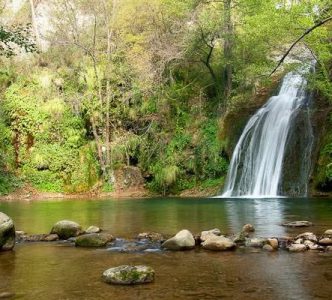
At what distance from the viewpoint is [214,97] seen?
94.9 ft

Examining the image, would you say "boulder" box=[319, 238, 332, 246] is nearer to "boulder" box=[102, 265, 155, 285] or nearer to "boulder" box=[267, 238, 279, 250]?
"boulder" box=[267, 238, 279, 250]

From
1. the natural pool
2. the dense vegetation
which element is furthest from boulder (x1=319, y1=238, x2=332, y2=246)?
the dense vegetation

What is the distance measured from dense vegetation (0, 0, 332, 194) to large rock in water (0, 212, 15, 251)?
1617cm

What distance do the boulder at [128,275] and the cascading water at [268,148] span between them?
15.1 metres

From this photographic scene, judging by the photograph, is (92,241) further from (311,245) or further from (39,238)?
(311,245)

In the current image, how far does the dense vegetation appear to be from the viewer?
26.1 m

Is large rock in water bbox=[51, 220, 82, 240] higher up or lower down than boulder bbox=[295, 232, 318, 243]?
lower down

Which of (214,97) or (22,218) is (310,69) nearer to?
(214,97)

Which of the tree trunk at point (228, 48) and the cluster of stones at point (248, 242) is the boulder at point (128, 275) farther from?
the tree trunk at point (228, 48)

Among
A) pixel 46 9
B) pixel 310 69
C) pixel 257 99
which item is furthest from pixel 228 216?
pixel 46 9

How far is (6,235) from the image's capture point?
9023 mm

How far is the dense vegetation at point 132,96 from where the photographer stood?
26.1 metres

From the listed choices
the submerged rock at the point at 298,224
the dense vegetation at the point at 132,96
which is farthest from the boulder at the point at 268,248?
the dense vegetation at the point at 132,96

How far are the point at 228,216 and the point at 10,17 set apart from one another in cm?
3049
